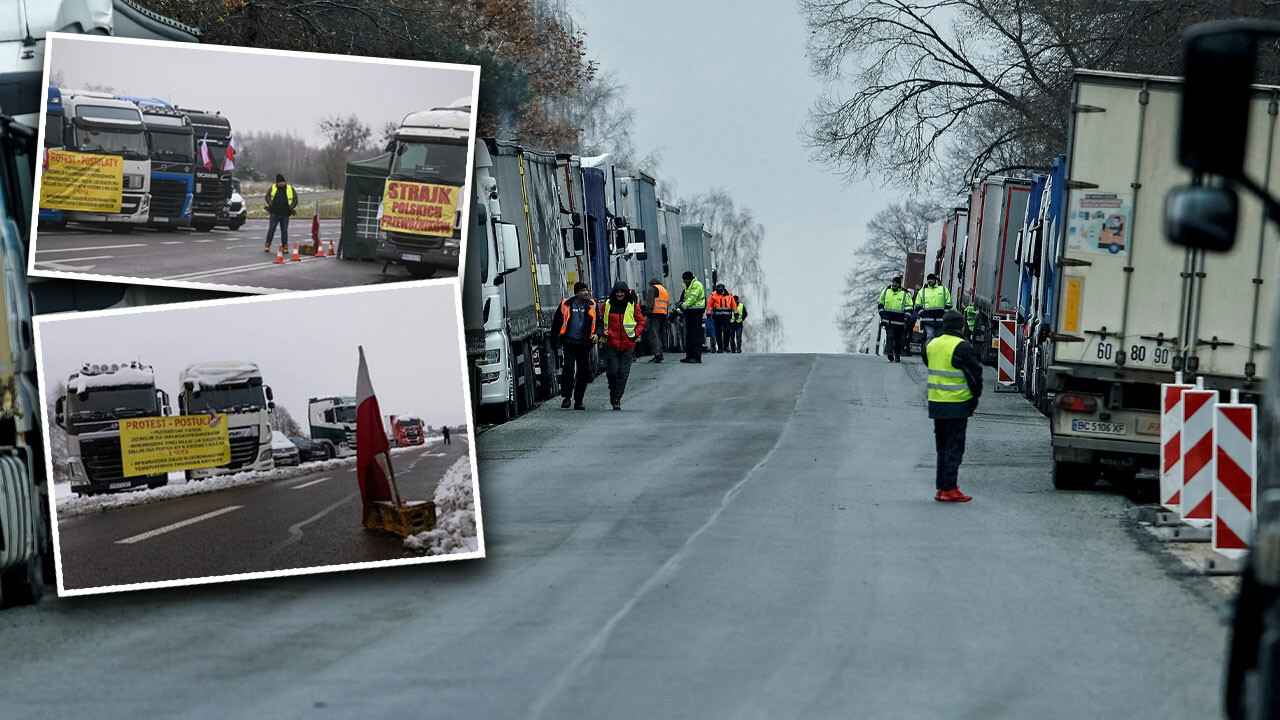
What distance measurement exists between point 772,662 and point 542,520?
204 inches

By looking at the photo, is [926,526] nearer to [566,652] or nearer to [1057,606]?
[1057,606]

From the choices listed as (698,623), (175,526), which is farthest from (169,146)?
(698,623)

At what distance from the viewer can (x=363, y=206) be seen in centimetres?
786

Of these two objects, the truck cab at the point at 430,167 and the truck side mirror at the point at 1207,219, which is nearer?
the truck side mirror at the point at 1207,219

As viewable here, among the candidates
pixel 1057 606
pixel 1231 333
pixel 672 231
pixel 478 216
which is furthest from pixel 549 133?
pixel 1057 606

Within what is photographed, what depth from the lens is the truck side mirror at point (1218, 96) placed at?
4.29m

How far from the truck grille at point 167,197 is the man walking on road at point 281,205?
1.42 feet

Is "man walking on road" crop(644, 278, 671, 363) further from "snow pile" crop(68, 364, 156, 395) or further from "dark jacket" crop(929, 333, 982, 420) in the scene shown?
"snow pile" crop(68, 364, 156, 395)

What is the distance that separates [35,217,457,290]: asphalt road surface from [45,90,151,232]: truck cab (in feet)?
0.28

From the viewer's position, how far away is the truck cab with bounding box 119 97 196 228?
7.82 metres

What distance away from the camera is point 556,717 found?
21.4 ft

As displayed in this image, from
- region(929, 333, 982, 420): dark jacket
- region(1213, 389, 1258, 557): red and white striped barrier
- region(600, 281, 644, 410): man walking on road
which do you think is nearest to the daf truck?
region(929, 333, 982, 420): dark jacket

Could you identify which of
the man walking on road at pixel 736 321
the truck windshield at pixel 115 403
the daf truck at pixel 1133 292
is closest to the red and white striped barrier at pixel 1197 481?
the daf truck at pixel 1133 292

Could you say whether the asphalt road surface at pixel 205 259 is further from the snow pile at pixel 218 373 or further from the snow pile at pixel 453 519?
the snow pile at pixel 453 519
